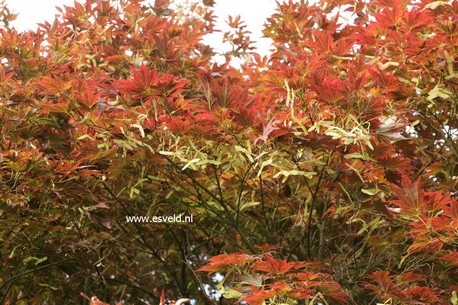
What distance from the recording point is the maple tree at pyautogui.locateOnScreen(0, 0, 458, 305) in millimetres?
2234

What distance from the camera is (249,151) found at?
2.23 m

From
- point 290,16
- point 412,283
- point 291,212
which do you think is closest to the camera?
point 412,283

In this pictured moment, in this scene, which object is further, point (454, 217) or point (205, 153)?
point (205, 153)

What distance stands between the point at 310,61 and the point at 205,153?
0.52 meters

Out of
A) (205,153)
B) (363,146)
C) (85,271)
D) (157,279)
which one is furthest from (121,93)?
(157,279)

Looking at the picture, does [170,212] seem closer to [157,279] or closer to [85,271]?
[85,271]

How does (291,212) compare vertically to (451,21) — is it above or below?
below

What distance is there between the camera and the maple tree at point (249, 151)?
7.33ft

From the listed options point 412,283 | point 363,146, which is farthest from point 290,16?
point 412,283

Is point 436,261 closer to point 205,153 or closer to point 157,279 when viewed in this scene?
point 205,153

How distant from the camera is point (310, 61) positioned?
7.75 feet

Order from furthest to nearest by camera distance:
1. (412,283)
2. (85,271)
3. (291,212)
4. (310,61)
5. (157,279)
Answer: (157,279)
(85,271)
(291,212)
(412,283)
(310,61)

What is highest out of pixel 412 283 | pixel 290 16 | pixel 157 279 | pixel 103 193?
pixel 290 16

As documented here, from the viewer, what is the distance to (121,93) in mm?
2484
